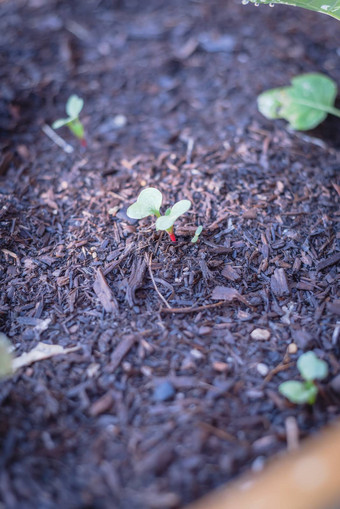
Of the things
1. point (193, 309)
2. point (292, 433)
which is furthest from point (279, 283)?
point (292, 433)

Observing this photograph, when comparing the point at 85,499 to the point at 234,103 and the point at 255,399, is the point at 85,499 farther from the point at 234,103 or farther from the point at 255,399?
the point at 234,103

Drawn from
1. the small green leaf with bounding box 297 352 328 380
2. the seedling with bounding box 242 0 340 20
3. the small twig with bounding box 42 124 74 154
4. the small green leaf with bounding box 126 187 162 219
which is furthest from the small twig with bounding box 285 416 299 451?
the small twig with bounding box 42 124 74 154

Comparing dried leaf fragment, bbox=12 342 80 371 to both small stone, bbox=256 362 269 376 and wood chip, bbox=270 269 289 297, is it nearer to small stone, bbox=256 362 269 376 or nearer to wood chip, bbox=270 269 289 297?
small stone, bbox=256 362 269 376

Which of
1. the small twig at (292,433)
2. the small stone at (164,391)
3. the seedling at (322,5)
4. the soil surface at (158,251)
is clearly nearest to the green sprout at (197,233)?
the soil surface at (158,251)

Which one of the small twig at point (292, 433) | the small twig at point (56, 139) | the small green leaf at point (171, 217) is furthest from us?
the small twig at point (56, 139)

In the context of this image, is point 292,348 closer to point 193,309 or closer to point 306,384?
point 306,384

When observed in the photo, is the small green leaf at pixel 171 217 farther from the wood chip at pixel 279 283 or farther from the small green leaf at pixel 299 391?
the small green leaf at pixel 299 391
